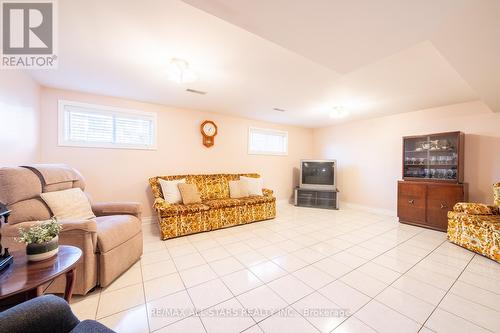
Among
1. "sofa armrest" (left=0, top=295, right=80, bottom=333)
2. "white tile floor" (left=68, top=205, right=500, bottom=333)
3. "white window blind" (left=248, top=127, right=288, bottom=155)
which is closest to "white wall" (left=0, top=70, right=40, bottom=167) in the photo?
"white tile floor" (left=68, top=205, right=500, bottom=333)

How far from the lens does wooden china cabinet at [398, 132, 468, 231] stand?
3.33 m

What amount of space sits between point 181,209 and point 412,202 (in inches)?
173

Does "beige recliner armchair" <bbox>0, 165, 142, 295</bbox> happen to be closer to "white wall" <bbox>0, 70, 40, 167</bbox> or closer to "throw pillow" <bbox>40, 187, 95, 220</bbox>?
"throw pillow" <bbox>40, 187, 95, 220</bbox>

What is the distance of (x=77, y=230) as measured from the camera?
5.27 ft

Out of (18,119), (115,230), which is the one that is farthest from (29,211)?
(18,119)

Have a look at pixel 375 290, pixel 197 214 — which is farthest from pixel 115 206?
pixel 375 290

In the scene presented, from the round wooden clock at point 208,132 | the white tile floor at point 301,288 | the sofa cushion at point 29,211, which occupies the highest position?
the round wooden clock at point 208,132

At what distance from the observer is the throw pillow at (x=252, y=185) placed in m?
4.25

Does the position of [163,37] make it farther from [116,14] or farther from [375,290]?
[375,290]

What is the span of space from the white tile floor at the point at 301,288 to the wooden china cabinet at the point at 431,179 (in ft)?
2.26

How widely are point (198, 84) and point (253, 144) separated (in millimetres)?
2560

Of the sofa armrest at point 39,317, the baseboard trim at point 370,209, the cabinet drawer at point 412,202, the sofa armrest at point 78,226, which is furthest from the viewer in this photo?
the baseboard trim at point 370,209

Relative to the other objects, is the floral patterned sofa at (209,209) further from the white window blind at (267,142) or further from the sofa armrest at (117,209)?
the white window blind at (267,142)

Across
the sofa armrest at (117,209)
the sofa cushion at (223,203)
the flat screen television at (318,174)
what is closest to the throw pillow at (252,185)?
the sofa cushion at (223,203)
